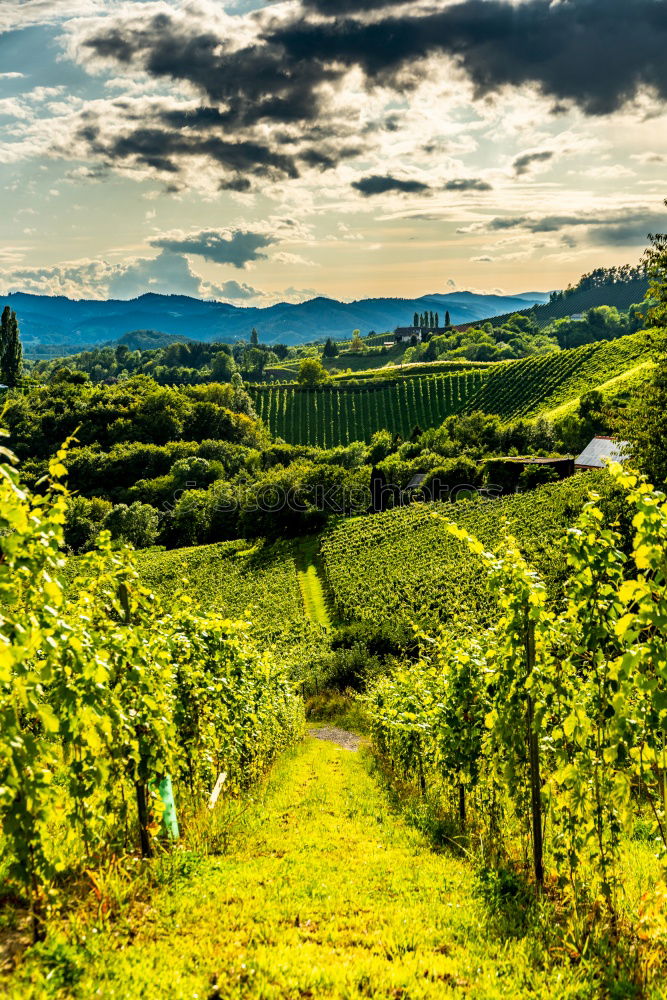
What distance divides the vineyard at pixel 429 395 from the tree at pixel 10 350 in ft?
162

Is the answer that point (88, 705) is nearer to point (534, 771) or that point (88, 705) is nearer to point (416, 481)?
point (534, 771)

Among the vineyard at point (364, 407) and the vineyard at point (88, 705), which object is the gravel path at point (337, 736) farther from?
the vineyard at point (364, 407)

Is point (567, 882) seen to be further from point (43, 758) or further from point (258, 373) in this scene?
point (258, 373)

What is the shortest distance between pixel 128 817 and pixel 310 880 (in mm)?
1865

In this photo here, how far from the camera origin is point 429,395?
122625mm

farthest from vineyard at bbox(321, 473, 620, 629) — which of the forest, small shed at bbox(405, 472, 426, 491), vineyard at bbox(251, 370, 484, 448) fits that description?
vineyard at bbox(251, 370, 484, 448)

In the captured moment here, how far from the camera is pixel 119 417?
108m

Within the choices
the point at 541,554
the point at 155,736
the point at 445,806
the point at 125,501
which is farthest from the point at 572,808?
the point at 125,501

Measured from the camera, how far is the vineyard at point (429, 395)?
102 m

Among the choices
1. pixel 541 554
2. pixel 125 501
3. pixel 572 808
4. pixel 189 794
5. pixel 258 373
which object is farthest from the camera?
pixel 258 373

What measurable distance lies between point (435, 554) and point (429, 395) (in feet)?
270

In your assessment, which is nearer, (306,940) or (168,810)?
(306,940)

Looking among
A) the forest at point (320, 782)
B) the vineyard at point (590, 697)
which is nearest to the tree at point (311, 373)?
the forest at point (320, 782)

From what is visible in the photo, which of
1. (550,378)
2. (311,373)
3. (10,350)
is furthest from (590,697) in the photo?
(311,373)
